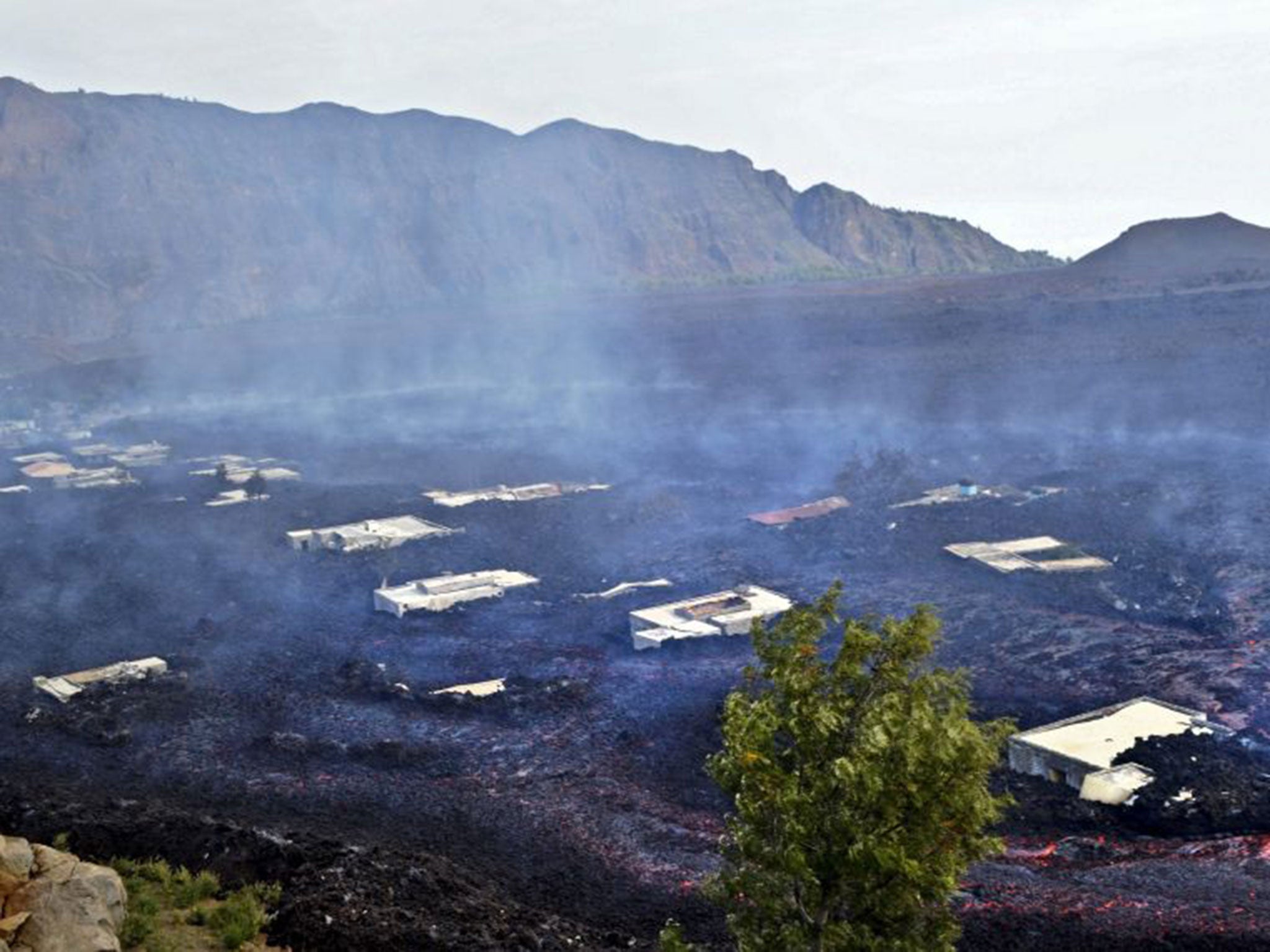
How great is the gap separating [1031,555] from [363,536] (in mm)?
15663

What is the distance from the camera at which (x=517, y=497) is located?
3981cm

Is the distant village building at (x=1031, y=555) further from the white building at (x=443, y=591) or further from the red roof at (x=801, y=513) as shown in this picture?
the white building at (x=443, y=591)

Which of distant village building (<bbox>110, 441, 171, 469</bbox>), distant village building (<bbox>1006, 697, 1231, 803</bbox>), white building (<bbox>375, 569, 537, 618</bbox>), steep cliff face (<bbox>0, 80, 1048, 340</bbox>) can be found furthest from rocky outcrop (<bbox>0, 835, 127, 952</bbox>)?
steep cliff face (<bbox>0, 80, 1048, 340</bbox>)

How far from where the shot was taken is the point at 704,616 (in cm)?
2425

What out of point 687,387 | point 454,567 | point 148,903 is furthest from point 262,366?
point 148,903

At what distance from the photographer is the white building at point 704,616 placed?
2339 centimetres

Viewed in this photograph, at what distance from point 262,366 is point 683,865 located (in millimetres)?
77095

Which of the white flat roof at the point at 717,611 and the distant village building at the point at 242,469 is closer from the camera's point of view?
the white flat roof at the point at 717,611

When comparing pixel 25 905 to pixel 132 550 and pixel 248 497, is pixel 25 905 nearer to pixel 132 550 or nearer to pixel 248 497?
pixel 132 550

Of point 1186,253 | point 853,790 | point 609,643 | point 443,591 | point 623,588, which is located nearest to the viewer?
point 853,790

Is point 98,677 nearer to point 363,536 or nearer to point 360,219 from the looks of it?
point 363,536

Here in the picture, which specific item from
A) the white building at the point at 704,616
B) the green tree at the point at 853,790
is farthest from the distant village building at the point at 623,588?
the green tree at the point at 853,790

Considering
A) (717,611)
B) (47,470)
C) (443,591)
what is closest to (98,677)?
(443,591)

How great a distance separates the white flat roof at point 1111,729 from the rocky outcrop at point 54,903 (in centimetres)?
1090
